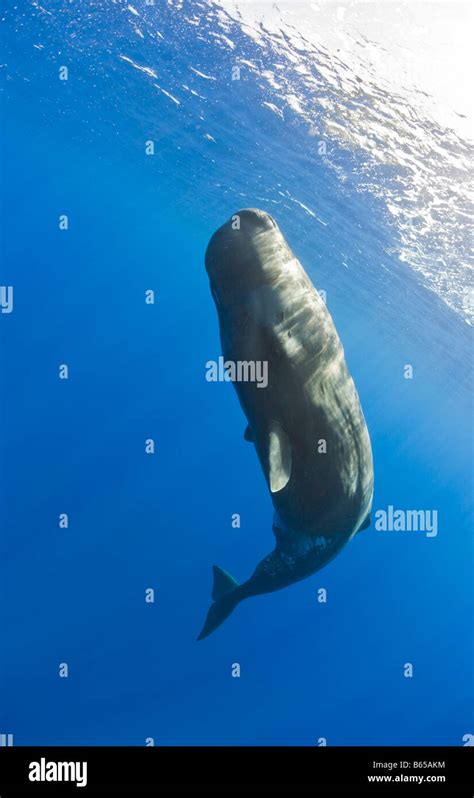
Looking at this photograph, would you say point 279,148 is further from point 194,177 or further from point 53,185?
point 53,185

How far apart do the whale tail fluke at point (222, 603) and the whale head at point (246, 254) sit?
5.49 meters

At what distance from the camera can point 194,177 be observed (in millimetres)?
31359

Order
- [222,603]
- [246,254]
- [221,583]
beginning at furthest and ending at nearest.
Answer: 1. [221,583]
2. [222,603]
3. [246,254]

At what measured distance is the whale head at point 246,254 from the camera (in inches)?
181

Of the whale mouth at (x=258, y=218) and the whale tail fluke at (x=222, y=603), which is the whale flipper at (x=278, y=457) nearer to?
the whale mouth at (x=258, y=218)

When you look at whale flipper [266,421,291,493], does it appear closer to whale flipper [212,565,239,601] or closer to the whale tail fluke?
the whale tail fluke

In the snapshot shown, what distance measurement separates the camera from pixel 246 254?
459 centimetres

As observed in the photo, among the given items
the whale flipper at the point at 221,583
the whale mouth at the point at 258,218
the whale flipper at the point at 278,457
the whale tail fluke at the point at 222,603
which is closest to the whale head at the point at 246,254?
the whale mouth at the point at 258,218

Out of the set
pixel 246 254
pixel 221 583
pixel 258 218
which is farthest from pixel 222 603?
pixel 258 218

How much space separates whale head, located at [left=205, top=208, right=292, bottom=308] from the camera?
4605 mm

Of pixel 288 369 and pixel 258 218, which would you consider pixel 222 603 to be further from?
pixel 258 218

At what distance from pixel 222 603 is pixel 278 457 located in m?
4.82
